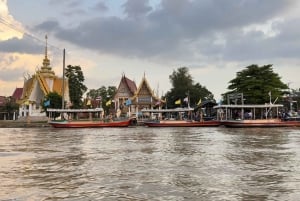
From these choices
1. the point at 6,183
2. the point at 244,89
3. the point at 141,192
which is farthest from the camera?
the point at 244,89

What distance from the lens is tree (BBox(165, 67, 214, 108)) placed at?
79375mm

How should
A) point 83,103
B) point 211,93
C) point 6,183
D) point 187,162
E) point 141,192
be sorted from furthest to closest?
point 211,93 < point 83,103 < point 187,162 < point 6,183 < point 141,192

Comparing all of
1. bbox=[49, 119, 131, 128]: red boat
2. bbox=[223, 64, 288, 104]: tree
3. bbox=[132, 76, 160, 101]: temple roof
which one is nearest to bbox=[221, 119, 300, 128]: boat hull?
bbox=[223, 64, 288, 104]: tree

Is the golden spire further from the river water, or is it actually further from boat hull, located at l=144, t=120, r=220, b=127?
the river water

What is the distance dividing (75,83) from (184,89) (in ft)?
63.8

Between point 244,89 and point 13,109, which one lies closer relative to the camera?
point 244,89

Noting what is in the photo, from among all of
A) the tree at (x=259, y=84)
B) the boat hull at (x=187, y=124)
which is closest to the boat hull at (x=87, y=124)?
the boat hull at (x=187, y=124)

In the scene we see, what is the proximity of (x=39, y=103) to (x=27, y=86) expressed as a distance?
5.27 meters

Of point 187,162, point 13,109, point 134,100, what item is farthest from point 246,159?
point 13,109

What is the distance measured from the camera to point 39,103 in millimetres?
71562

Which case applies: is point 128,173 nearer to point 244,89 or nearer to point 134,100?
point 244,89

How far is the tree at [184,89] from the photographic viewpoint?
260ft

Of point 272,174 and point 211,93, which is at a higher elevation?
point 211,93

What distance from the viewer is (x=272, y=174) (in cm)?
1151
